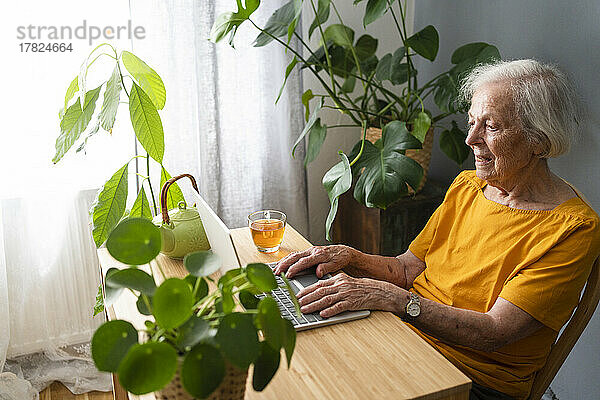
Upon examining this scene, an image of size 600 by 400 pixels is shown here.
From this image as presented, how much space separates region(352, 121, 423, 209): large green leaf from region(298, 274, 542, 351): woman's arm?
1.69ft

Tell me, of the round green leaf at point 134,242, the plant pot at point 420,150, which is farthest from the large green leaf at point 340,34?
the round green leaf at point 134,242

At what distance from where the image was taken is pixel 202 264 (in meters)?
0.94

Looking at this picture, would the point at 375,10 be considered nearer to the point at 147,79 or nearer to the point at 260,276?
the point at 147,79

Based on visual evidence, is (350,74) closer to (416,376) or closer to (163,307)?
(416,376)

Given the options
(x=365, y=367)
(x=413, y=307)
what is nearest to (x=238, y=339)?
(x=365, y=367)

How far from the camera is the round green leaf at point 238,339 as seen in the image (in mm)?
854

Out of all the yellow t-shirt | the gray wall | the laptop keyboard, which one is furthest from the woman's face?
the laptop keyboard

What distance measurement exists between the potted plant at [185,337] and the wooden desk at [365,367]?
23 cm

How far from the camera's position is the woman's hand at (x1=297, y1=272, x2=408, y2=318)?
1.41 m

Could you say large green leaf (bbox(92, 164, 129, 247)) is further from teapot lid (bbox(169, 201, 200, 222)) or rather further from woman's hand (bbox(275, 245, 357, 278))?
woman's hand (bbox(275, 245, 357, 278))

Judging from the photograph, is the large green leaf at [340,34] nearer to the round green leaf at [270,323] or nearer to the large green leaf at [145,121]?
the large green leaf at [145,121]

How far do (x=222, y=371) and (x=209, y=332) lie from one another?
2.3 inches

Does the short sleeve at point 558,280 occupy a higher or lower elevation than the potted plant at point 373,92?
lower

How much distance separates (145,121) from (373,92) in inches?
42.2
